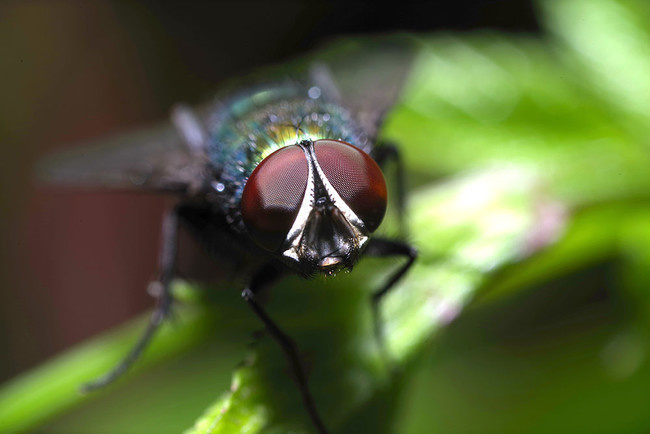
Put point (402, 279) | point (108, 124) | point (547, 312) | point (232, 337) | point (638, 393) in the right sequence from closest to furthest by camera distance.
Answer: point (402, 279) → point (232, 337) → point (638, 393) → point (547, 312) → point (108, 124)

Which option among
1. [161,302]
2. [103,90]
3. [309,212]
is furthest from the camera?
[103,90]

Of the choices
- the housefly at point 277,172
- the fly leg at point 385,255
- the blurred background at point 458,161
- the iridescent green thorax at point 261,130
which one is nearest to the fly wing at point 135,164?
the housefly at point 277,172

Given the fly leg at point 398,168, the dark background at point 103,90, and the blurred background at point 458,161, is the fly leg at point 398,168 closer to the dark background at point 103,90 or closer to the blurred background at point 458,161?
the blurred background at point 458,161

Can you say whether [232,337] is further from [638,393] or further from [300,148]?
[638,393]

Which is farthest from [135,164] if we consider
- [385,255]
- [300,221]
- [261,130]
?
[300,221]

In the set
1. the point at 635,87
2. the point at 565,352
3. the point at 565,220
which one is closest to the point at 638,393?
the point at 565,352

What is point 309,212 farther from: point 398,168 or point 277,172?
point 398,168
